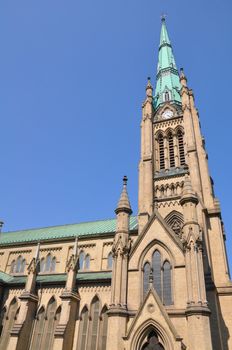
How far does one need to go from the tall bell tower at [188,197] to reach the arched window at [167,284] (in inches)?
70.2

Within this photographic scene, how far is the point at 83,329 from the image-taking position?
1048 inches

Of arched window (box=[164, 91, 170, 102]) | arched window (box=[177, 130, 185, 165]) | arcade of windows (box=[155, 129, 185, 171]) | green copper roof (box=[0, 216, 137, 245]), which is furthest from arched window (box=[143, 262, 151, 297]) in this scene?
arched window (box=[164, 91, 170, 102])

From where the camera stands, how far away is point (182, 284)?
22.2m

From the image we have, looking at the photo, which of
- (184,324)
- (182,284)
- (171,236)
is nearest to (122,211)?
(171,236)

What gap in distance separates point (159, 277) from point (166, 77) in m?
37.6

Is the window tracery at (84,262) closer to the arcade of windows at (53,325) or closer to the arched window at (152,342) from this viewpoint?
the arcade of windows at (53,325)

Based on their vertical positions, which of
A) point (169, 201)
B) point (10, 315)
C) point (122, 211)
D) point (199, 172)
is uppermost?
point (199, 172)

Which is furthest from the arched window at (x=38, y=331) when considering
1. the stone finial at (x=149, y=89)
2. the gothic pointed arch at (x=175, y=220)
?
the stone finial at (x=149, y=89)

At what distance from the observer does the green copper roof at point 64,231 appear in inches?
1455

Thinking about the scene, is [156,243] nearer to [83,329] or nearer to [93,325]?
[93,325]

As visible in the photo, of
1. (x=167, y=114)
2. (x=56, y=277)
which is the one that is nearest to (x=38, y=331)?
(x=56, y=277)

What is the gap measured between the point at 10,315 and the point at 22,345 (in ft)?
13.8

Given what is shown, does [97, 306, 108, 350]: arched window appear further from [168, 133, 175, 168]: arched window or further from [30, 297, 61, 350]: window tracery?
[168, 133, 175, 168]: arched window

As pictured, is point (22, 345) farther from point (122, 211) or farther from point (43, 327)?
point (122, 211)
